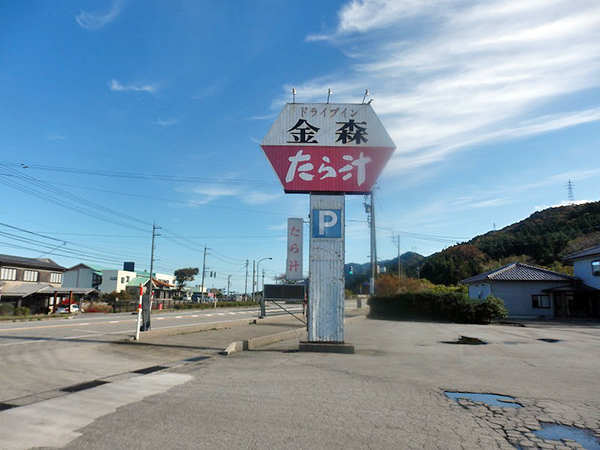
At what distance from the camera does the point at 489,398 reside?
6.38 metres

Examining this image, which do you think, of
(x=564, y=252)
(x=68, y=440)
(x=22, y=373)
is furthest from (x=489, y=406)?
(x=564, y=252)

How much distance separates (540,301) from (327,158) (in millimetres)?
34093

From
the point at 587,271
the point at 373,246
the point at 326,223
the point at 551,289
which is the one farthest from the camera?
the point at 373,246

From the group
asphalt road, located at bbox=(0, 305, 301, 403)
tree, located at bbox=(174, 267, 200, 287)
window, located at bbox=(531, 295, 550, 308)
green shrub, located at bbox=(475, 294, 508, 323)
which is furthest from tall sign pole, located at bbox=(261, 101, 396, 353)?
tree, located at bbox=(174, 267, 200, 287)

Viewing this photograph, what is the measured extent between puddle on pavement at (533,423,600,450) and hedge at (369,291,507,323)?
28.8 metres

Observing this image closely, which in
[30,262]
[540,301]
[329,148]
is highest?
[329,148]

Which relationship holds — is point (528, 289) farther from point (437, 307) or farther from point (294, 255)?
point (294, 255)

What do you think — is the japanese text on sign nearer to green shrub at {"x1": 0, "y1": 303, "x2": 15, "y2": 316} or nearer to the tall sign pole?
the tall sign pole

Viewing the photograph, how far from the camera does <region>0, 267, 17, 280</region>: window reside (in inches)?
1797

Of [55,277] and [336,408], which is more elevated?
[55,277]

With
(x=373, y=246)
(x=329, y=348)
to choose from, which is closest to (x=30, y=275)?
(x=373, y=246)

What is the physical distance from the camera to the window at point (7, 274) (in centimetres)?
4566

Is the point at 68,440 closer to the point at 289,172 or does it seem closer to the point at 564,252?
the point at 289,172

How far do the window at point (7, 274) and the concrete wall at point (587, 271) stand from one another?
57.9 m
